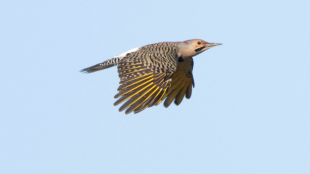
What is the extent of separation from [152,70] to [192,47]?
6.82 feet

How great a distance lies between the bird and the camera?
10.7 meters

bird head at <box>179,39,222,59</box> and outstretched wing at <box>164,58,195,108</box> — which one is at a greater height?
bird head at <box>179,39,222,59</box>

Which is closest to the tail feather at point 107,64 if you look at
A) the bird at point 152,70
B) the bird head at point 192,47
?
the bird at point 152,70

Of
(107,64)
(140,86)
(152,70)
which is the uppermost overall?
(107,64)

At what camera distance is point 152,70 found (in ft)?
37.0

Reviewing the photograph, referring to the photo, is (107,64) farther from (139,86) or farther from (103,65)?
(139,86)

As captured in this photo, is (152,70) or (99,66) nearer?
(152,70)

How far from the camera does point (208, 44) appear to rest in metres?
13.1

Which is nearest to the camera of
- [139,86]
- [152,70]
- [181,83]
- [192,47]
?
[139,86]

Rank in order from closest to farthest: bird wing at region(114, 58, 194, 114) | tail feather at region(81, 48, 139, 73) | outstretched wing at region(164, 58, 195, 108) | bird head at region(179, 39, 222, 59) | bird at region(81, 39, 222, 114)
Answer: bird wing at region(114, 58, 194, 114) → bird at region(81, 39, 222, 114) → tail feather at region(81, 48, 139, 73) → bird head at region(179, 39, 222, 59) → outstretched wing at region(164, 58, 195, 108)

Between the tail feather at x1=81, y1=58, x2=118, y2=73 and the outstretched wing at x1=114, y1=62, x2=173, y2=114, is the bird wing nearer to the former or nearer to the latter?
the outstretched wing at x1=114, y1=62, x2=173, y2=114

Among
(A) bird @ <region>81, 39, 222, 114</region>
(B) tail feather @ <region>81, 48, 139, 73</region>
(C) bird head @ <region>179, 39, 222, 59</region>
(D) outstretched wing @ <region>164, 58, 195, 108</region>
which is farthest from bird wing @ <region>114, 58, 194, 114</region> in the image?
(D) outstretched wing @ <region>164, 58, 195, 108</region>

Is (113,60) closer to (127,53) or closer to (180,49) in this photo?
(127,53)

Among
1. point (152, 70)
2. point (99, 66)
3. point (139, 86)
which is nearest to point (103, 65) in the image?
point (99, 66)
